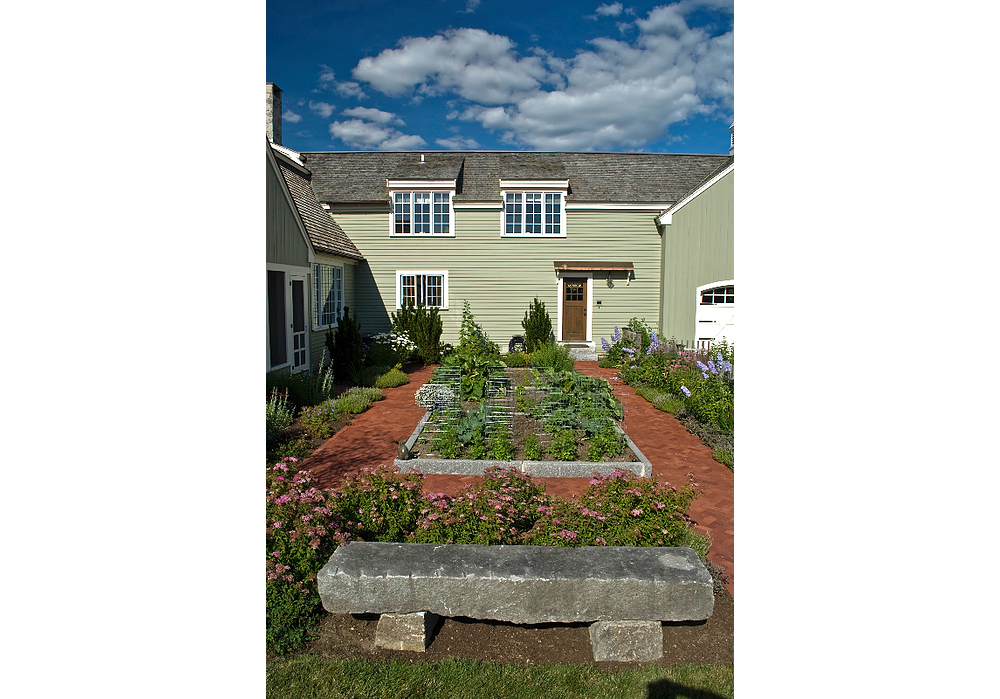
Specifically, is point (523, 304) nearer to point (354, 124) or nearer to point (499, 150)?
point (499, 150)

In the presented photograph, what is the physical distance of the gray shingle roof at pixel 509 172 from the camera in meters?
15.6

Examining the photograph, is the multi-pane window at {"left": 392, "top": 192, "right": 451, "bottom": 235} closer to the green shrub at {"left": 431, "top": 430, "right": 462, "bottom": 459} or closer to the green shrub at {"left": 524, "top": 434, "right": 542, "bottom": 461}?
the green shrub at {"left": 431, "top": 430, "right": 462, "bottom": 459}

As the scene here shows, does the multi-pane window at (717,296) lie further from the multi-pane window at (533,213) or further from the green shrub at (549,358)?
the multi-pane window at (533,213)

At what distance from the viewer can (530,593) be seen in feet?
8.45

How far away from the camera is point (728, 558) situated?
3.95 m

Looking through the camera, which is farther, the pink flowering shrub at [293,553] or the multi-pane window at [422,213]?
the multi-pane window at [422,213]

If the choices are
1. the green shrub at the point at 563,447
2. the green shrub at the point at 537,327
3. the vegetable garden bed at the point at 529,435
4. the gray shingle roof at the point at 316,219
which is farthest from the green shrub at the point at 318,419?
the green shrub at the point at 537,327

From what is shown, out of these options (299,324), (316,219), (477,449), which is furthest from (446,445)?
(316,219)

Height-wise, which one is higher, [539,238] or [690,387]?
[539,238]

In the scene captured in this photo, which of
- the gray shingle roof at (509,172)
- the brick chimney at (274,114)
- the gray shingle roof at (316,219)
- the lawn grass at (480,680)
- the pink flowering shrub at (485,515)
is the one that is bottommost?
the lawn grass at (480,680)

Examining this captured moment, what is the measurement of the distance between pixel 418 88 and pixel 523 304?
12805mm

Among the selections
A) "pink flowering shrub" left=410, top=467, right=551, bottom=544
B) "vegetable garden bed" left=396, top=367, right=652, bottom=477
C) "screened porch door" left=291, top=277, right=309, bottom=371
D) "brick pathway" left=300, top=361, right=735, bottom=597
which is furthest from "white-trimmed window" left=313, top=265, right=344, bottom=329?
"pink flowering shrub" left=410, top=467, right=551, bottom=544

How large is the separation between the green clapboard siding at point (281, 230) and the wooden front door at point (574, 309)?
27.2ft
